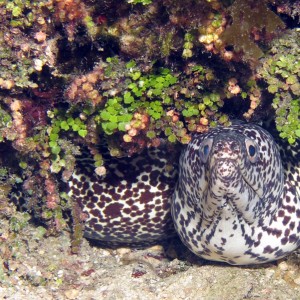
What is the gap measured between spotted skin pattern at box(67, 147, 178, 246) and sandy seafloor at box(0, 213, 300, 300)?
18.2 inches

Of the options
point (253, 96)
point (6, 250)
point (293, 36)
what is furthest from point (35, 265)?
point (293, 36)

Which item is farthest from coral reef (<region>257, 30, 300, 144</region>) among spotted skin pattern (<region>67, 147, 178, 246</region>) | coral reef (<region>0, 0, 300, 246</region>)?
spotted skin pattern (<region>67, 147, 178, 246</region>)

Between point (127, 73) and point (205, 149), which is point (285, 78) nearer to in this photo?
point (205, 149)

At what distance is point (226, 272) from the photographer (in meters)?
4.44

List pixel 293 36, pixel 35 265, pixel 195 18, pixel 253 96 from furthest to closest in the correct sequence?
1. pixel 35 265
2. pixel 253 96
3. pixel 293 36
4. pixel 195 18

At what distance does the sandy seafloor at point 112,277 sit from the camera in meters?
4.15

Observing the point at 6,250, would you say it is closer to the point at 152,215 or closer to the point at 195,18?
the point at 152,215

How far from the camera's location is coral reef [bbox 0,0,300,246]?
133 inches

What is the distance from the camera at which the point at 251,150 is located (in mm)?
3871

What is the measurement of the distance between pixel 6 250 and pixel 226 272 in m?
2.29

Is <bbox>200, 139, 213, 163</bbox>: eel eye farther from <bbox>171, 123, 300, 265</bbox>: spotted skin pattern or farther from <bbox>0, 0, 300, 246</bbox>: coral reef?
<bbox>0, 0, 300, 246</bbox>: coral reef

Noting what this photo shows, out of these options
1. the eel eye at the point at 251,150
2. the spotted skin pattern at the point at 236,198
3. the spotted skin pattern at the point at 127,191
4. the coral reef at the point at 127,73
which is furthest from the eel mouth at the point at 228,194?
the spotted skin pattern at the point at 127,191

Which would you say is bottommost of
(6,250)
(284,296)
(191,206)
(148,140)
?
(284,296)

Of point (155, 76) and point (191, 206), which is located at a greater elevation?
point (155, 76)
